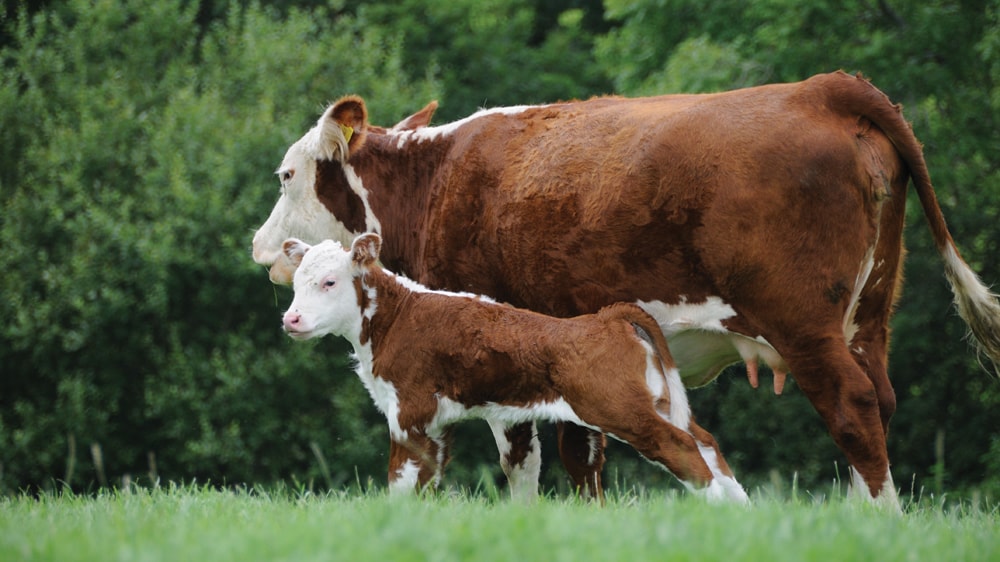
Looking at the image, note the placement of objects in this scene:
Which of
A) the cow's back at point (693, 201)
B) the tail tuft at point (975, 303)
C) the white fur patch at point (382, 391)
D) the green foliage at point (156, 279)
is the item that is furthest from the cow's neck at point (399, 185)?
the green foliage at point (156, 279)

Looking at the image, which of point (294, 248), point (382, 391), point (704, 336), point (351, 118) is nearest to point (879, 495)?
point (704, 336)

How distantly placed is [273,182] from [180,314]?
8.36 feet

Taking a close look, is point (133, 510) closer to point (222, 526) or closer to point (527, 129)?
point (222, 526)

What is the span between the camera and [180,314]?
19453 mm

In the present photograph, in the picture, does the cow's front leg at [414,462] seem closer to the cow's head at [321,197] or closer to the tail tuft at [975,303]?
the cow's head at [321,197]

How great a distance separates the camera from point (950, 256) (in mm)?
6477

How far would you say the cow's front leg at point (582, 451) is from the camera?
7.26 metres

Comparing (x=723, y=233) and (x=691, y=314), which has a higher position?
(x=723, y=233)

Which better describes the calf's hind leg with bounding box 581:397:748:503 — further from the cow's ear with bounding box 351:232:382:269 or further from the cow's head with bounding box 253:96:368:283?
the cow's head with bounding box 253:96:368:283

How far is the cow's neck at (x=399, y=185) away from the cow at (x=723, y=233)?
408 millimetres

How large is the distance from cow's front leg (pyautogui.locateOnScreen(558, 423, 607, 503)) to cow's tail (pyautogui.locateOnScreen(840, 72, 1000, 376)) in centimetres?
215

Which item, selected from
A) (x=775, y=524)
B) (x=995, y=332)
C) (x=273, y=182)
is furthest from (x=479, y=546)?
(x=273, y=182)

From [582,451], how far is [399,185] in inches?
82.9

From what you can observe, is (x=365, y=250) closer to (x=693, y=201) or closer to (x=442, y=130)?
(x=442, y=130)
